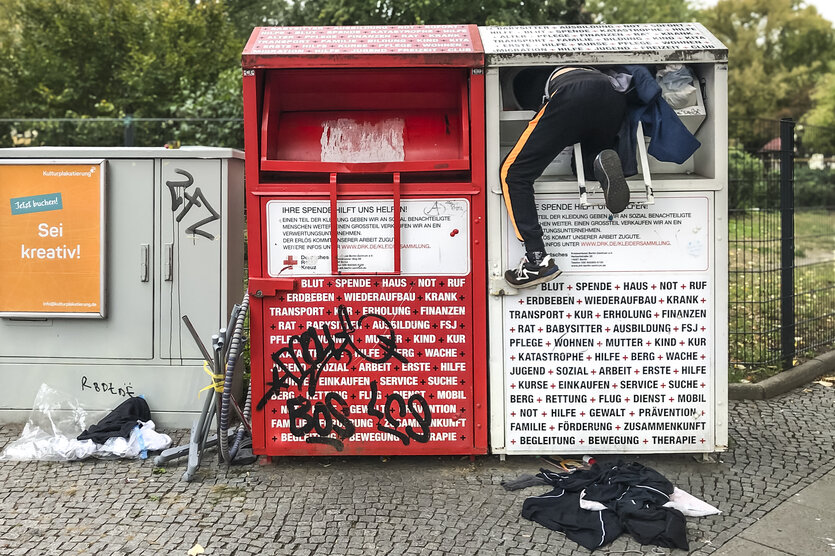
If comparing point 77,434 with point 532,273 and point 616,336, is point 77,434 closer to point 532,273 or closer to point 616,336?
point 532,273

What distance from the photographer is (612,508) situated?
136 inches

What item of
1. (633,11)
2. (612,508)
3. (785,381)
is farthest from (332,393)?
(633,11)

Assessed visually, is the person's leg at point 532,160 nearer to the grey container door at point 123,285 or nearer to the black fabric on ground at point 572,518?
the black fabric on ground at point 572,518

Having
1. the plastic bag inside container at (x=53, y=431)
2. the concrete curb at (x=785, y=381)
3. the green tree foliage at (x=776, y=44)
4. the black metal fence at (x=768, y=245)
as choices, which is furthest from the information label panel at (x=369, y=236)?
the green tree foliage at (x=776, y=44)

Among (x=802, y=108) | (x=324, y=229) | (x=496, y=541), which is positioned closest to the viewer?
(x=496, y=541)

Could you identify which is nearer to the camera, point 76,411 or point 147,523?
point 147,523

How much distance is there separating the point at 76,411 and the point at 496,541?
2824mm

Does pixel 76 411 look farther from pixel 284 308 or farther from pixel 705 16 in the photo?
pixel 705 16

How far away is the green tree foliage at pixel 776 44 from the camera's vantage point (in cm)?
4028

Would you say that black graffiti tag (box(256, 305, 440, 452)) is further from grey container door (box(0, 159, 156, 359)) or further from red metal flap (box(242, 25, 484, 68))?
red metal flap (box(242, 25, 484, 68))

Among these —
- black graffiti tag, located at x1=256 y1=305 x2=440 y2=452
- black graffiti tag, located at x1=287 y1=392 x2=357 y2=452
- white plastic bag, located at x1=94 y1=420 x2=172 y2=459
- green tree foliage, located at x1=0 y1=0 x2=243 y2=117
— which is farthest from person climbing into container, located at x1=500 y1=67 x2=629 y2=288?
green tree foliage, located at x1=0 y1=0 x2=243 y2=117

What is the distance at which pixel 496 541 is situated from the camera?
3.29 m

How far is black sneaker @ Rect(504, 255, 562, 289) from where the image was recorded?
3.83 m

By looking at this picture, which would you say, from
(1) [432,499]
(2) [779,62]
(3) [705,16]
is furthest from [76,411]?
(2) [779,62]
